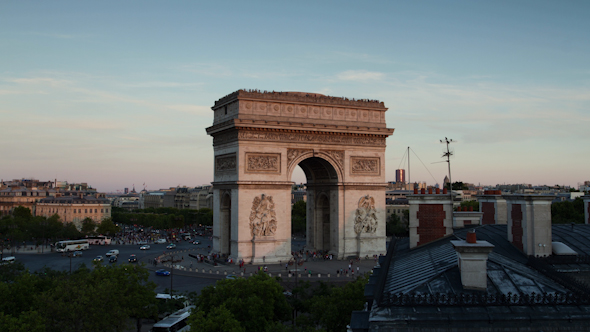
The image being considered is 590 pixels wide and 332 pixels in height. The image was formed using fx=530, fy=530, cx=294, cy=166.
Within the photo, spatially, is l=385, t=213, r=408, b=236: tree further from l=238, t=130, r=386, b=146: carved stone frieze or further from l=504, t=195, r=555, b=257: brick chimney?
l=504, t=195, r=555, b=257: brick chimney

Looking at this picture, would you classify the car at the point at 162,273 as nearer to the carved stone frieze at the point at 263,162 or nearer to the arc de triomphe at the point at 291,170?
the arc de triomphe at the point at 291,170

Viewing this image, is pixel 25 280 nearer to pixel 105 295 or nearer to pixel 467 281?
pixel 105 295

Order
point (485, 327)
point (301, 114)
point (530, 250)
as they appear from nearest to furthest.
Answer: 1. point (485, 327)
2. point (530, 250)
3. point (301, 114)

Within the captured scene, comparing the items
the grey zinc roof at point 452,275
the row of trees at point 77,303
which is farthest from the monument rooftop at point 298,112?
the grey zinc roof at point 452,275

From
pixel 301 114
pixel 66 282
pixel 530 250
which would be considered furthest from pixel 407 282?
pixel 301 114

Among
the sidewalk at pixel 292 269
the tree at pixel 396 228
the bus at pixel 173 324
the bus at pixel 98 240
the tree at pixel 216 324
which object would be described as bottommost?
the bus at pixel 98 240
